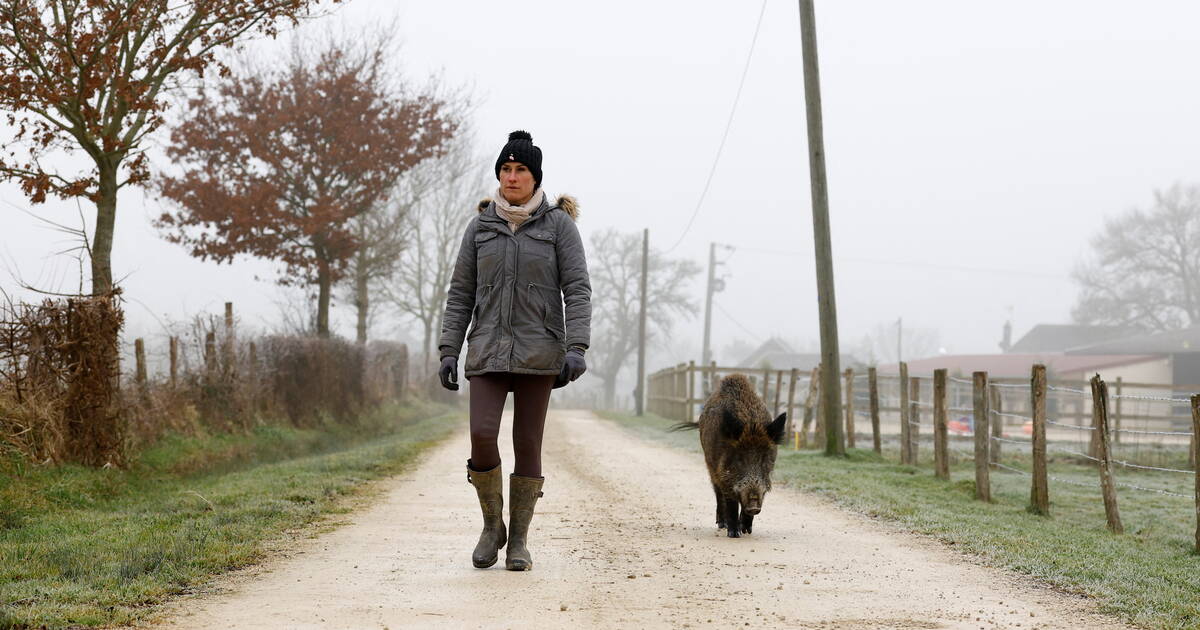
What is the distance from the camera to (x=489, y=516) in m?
5.92

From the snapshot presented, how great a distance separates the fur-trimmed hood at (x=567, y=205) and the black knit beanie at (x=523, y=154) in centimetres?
15

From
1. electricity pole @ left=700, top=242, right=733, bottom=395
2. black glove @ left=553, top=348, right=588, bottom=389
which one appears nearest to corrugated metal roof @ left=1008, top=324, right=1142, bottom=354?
electricity pole @ left=700, top=242, right=733, bottom=395

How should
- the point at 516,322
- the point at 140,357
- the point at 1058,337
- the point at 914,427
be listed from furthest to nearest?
1. the point at 1058,337
2. the point at 914,427
3. the point at 140,357
4. the point at 516,322

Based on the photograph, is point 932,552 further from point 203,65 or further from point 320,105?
point 320,105

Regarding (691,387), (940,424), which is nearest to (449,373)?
(940,424)

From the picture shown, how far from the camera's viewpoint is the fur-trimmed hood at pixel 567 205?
602cm

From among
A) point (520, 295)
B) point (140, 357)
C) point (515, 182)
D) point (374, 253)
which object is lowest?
point (140, 357)

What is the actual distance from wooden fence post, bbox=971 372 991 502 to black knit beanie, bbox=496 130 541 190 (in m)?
6.88

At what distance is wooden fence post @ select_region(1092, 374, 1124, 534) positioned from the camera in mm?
9086

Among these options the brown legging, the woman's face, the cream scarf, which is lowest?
the brown legging

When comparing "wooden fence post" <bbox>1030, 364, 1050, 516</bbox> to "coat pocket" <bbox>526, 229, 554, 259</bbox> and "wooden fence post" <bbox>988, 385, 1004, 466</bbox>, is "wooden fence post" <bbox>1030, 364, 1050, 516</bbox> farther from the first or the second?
"wooden fence post" <bbox>988, 385, 1004, 466</bbox>

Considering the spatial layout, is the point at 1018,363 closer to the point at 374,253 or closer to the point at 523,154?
the point at 374,253

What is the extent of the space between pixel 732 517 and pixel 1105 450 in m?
3.73

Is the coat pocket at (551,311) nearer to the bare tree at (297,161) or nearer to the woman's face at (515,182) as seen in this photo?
the woman's face at (515,182)
